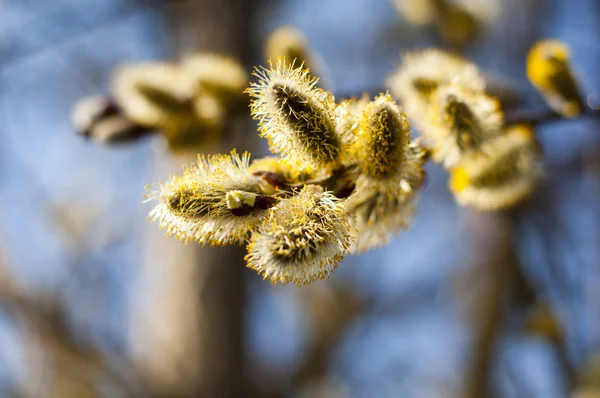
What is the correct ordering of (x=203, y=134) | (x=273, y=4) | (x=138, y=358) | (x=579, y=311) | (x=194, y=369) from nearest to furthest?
(x=203, y=134) → (x=579, y=311) → (x=194, y=369) → (x=138, y=358) → (x=273, y=4)

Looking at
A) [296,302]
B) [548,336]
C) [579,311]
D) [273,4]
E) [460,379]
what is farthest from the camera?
[296,302]

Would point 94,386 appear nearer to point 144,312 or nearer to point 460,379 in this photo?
point 144,312

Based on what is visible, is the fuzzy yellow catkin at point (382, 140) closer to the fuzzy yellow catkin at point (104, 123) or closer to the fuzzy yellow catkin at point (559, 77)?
the fuzzy yellow catkin at point (559, 77)

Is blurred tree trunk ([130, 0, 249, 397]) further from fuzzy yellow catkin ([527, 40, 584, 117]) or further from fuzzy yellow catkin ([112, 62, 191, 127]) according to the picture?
fuzzy yellow catkin ([527, 40, 584, 117])

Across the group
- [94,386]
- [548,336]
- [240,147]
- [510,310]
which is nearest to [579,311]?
[510,310]

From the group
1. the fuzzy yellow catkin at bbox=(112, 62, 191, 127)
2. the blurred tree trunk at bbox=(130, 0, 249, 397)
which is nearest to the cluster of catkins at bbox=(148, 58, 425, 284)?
the fuzzy yellow catkin at bbox=(112, 62, 191, 127)

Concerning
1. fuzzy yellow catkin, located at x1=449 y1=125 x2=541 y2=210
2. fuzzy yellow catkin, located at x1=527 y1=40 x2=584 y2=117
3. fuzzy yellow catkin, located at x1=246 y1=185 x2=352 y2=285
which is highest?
fuzzy yellow catkin, located at x1=527 y1=40 x2=584 y2=117
